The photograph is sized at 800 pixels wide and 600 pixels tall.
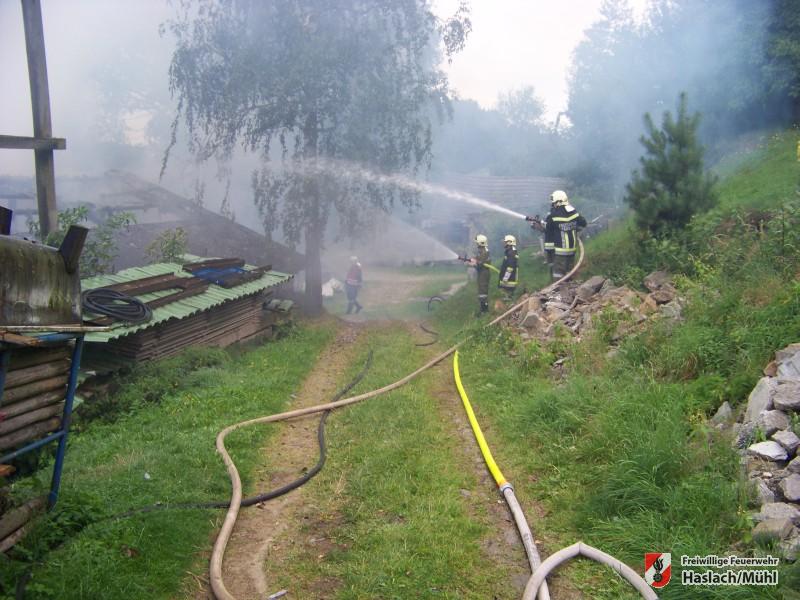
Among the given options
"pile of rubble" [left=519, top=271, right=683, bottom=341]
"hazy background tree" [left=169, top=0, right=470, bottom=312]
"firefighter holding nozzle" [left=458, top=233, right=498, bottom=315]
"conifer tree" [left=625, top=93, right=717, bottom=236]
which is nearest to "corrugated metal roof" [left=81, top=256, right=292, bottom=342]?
"hazy background tree" [left=169, top=0, right=470, bottom=312]

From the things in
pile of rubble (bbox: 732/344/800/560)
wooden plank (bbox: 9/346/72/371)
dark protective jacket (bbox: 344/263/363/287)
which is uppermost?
wooden plank (bbox: 9/346/72/371)

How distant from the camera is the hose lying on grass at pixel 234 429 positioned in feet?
14.6

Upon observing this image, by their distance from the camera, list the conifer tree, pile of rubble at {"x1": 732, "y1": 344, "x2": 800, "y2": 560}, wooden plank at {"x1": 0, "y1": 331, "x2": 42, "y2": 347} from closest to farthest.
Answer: wooden plank at {"x1": 0, "y1": 331, "x2": 42, "y2": 347}
pile of rubble at {"x1": 732, "y1": 344, "x2": 800, "y2": 560}
the conifer tree

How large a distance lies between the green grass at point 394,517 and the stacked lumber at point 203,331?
3.56 m

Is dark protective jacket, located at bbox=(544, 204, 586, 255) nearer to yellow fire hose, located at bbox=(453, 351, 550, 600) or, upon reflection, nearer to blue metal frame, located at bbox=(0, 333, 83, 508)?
yellow fire hose, located at bbox=(453, 351, 550, 600)

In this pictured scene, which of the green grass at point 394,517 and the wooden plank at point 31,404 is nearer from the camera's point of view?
the wooden plank at point 31,404

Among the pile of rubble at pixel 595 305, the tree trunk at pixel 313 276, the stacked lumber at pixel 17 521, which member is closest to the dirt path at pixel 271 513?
the stacked lumber at pixel 17 521

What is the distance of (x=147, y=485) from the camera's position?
5.66 metres

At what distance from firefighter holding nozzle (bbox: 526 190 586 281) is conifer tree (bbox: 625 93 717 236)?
1622 millimetres

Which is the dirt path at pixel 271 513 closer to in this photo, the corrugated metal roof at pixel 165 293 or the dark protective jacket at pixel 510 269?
the corrugated metal roof at pixel 165 293

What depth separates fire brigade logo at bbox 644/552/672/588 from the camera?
404 centimetres

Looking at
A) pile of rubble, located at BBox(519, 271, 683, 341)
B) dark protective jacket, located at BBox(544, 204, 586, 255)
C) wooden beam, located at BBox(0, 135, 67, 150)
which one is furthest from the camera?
dark protective jacket, located at BBox(544, 204, 586, 255)

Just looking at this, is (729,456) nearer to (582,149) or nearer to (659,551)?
(659,551)

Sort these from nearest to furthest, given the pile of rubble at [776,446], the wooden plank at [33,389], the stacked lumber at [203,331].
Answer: the pile of rubble at [776,446] → the wooden plank at [33,389] → the stacked lumber at [203,331]
